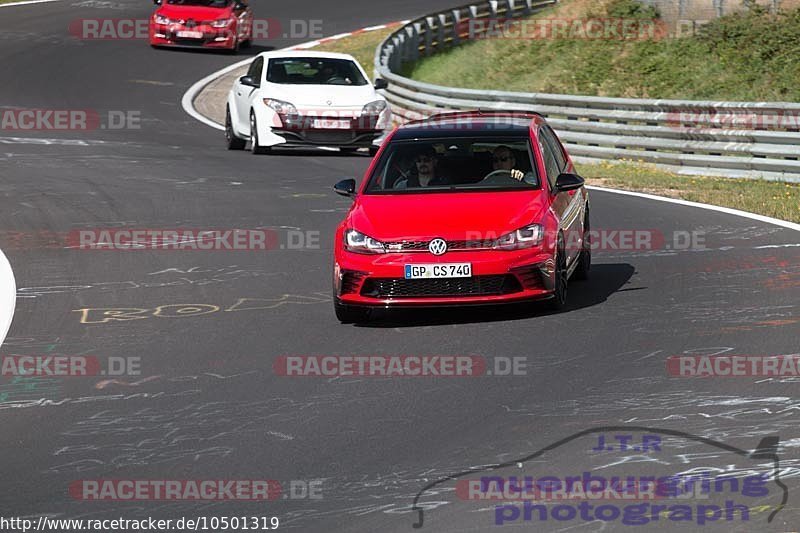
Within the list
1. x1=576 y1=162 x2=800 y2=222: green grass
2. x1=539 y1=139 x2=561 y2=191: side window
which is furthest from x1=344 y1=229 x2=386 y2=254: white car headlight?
x1=576 y1=162 x2=800 y2=222: green grass

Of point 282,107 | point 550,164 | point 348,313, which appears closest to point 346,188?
point 348,313

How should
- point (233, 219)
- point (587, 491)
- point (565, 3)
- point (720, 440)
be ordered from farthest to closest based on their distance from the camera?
point (565, 3)
point (233, 219)
point (720, 440)
point (587, 491)

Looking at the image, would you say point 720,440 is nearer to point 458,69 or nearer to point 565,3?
point 458,69

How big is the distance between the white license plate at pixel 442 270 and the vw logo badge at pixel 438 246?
0.09m

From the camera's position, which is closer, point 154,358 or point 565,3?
point 154,358

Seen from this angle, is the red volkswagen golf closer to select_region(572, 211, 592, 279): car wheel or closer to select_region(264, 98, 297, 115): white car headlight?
select_region(572, 211, 592, 279): car wheel

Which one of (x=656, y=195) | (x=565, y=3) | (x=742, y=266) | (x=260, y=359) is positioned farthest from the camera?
(x=565, y=3)

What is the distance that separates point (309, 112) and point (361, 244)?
12440mm

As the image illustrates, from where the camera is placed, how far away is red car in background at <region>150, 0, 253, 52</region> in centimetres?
3725

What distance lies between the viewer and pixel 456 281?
11211mm

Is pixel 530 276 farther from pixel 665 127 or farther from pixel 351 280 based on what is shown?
pixel 665 127

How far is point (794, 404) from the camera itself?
27.9 ft

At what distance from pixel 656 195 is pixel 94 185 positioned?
7.19m

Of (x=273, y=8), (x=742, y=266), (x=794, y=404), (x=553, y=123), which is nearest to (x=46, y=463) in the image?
(x=794, y=404)
